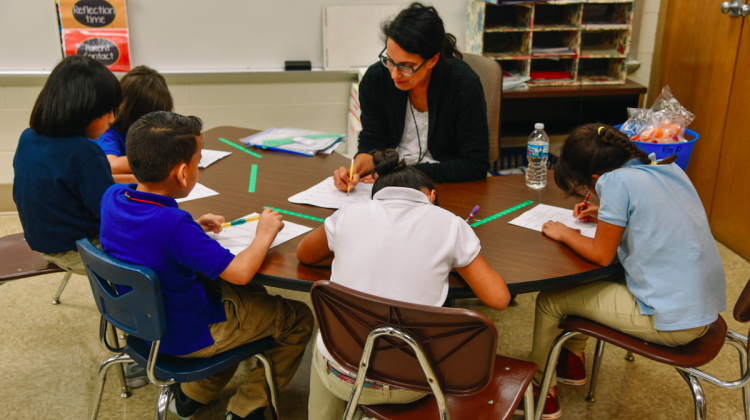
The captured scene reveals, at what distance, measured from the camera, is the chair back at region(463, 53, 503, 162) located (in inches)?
96.0

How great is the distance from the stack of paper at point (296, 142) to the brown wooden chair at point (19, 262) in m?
Result: 0.87

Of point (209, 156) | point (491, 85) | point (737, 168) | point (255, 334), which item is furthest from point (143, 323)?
point (737, 168)

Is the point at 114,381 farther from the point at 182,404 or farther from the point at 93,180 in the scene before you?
the point at 93,180

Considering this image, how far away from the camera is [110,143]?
2.06 m

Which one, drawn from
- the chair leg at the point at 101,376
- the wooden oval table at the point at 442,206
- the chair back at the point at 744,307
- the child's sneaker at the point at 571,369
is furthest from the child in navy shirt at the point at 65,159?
the chair back at the point at 744,307

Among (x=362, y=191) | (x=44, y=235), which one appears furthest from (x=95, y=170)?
(x=362, y=191)

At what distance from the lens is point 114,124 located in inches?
82.1

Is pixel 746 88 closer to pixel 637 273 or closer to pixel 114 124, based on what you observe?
pixel 637 273

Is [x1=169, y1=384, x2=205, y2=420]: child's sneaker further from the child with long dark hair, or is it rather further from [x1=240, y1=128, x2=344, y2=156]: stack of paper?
the child with long dark hair

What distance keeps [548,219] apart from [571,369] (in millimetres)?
663

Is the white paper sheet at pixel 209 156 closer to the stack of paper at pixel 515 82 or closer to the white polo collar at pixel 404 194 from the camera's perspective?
the white polo collar at pixel 404 194

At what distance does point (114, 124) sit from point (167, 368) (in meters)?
1.03

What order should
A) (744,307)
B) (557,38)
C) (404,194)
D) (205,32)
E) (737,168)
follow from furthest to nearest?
1. (557,38)
2. (205,32)
3. (737,168)
4. (744,307)
5. (404,194)

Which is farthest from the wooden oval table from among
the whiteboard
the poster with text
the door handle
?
Result: the door handle
